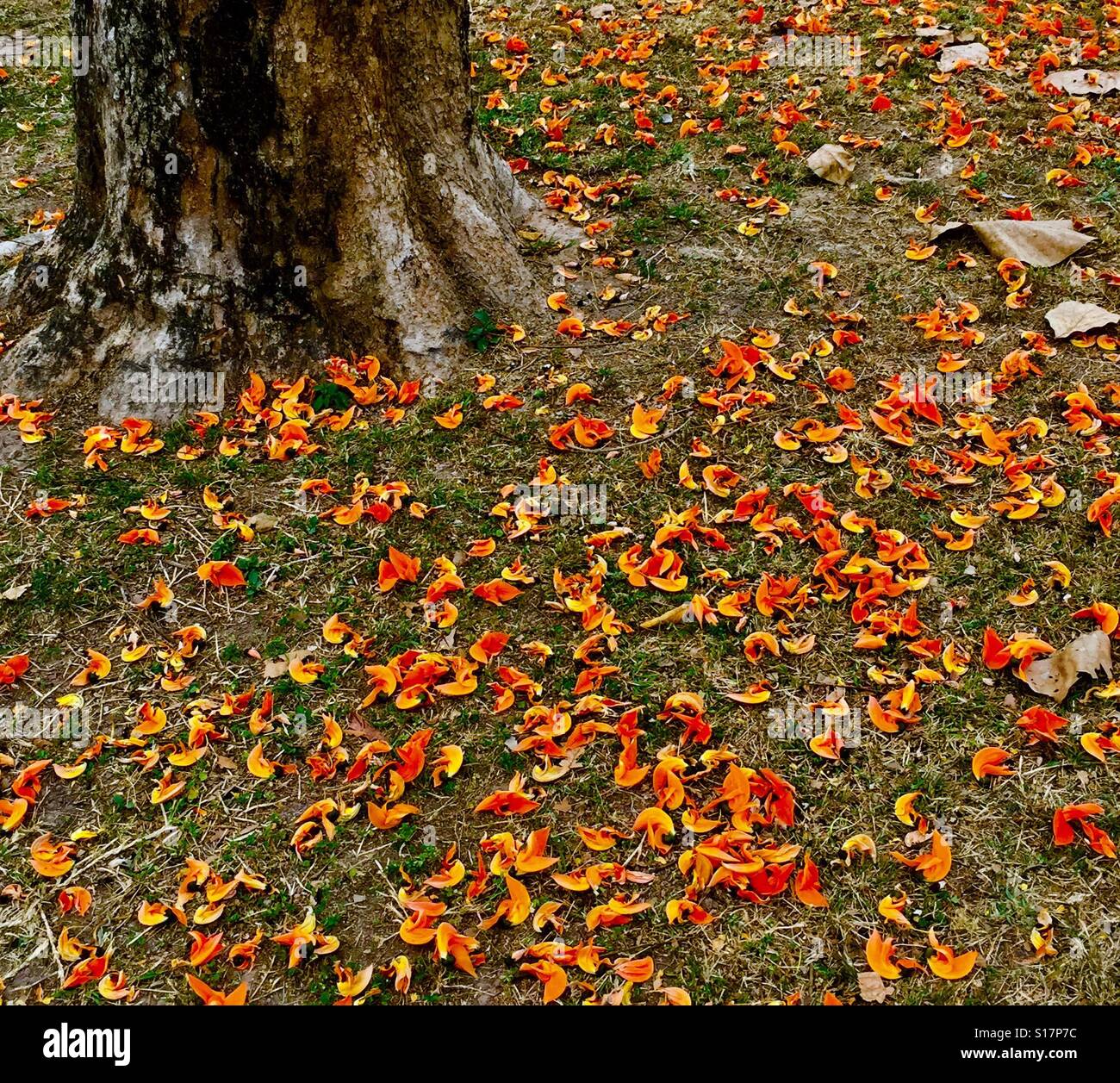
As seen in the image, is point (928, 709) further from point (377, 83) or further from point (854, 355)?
point (377, 83)

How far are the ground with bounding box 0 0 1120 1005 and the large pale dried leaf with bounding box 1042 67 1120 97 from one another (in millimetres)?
805

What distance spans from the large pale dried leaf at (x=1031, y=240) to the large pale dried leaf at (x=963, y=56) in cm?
208

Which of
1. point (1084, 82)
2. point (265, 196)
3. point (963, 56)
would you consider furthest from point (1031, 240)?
point (265, 196)

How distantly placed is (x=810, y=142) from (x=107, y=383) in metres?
4.52

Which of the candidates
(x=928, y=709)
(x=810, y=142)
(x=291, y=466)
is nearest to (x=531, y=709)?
(x=928, y=709)

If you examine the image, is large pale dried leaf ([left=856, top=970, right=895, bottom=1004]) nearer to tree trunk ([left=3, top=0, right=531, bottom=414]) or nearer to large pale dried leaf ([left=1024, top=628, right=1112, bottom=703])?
large pale dried leaf ([left=1024, top=628, right=1112, bottom=703])

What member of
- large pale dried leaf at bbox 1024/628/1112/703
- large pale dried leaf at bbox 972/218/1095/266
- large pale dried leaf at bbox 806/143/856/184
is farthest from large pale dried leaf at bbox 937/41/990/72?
large pale dried leaf at bbox 1024/628/1112/703

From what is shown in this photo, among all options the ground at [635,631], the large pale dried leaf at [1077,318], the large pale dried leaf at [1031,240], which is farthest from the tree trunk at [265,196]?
the large pale dried leaf at [1077,318]

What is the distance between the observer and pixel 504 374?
511cm

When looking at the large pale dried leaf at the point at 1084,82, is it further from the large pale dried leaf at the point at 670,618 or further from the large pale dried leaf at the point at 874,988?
the large pale dried leaf at the point at 874,988

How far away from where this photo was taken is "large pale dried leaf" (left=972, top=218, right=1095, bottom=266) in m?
5.48

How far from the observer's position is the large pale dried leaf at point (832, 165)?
612 centimetres

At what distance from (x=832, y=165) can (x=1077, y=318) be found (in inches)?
72.5

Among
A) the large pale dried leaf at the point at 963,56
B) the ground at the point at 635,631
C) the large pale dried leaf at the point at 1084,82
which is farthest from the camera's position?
the large pale dried leaf at the point at 963,56
